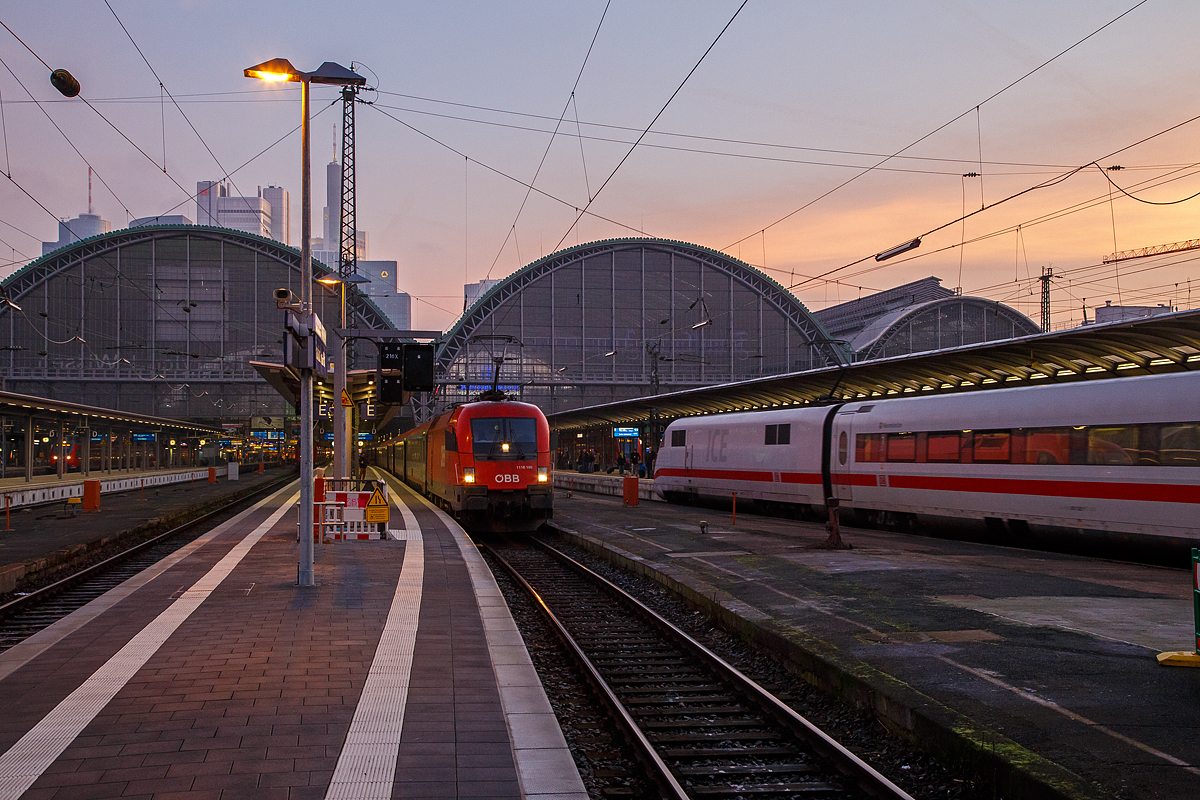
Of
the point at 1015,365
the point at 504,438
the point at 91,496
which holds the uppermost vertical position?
the point at 1015,365

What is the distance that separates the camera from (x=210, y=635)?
28.6 feet

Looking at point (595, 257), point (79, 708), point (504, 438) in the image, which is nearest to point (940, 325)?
point (595, 257)

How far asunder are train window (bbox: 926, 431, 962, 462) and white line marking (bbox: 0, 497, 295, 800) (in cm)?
1475

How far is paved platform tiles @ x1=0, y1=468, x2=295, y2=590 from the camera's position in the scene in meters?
16.3

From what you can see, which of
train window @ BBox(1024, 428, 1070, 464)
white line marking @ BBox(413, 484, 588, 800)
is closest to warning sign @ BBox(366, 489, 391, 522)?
white line marking @ BBox(413, 484, 588, 800)

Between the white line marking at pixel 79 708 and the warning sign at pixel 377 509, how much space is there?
15.2ft

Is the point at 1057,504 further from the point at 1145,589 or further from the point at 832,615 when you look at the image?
the point at 832,615

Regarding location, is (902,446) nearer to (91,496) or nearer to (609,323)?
(91,496)

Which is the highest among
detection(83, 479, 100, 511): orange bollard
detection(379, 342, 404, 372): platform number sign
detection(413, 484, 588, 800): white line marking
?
detection(379, 342, 404, 372): platform number sign

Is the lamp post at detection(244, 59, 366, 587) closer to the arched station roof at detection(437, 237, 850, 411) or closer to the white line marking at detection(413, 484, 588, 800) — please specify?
the white line marking at detection(413, 484, 588, 800)

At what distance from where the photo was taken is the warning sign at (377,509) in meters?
15.5

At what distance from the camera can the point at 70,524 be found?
73.4 feet

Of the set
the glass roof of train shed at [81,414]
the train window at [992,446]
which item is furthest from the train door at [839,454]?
the glass roof of train shed at [81,414]

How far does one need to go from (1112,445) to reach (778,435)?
1074 cm
